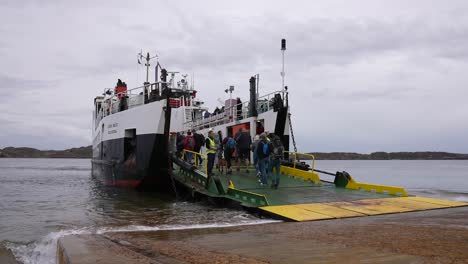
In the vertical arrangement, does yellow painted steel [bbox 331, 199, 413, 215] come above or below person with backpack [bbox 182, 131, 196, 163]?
below

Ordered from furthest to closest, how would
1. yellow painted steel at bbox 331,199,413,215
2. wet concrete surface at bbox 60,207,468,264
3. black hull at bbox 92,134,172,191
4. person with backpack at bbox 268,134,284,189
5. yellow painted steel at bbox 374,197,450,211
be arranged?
1. black hull at bbox 92,134,172,191
2. person with backpack at bbox 268,134,284,189
3. yellow painted steel at bbox 374,197,450,211
4. yellow painted steel at bbox 331,199,413,215
5. wet concrete surface at bbox 60,207,468,264

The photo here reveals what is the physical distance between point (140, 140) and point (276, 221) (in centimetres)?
827

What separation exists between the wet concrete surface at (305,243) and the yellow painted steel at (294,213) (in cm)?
31

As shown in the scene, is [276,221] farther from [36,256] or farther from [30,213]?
[30,213]

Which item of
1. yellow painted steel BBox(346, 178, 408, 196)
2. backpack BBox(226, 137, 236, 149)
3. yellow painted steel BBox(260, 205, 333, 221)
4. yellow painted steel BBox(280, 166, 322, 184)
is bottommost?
yellow painted steel BBox(260, 205, 333, 221)

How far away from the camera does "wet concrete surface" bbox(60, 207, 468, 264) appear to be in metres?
4.46

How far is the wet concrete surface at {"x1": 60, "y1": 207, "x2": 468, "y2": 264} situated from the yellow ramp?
50cm

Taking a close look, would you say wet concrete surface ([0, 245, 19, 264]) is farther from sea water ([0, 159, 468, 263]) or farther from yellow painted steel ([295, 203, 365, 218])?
yellow painted steel ([295, 203, 365, 218])

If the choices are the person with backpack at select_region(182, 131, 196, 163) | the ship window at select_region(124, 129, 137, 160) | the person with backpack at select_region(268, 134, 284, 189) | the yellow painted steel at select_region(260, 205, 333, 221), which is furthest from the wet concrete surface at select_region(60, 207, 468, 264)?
the ship window at select_region(124, 129, 137, 160)

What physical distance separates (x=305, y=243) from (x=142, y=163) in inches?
405

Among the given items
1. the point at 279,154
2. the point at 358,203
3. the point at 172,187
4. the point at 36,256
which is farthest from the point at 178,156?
the point at 36,256

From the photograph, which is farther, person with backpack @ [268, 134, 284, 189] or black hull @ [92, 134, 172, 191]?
black hull @ [92, 134, 172, 191]

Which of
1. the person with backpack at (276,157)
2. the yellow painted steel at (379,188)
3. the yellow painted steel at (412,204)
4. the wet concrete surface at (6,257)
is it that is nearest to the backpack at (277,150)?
the person with backpack at (276,157)

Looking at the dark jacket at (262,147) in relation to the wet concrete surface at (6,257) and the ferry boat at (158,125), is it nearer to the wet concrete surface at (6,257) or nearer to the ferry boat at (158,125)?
the ferry boat at (158,125)
